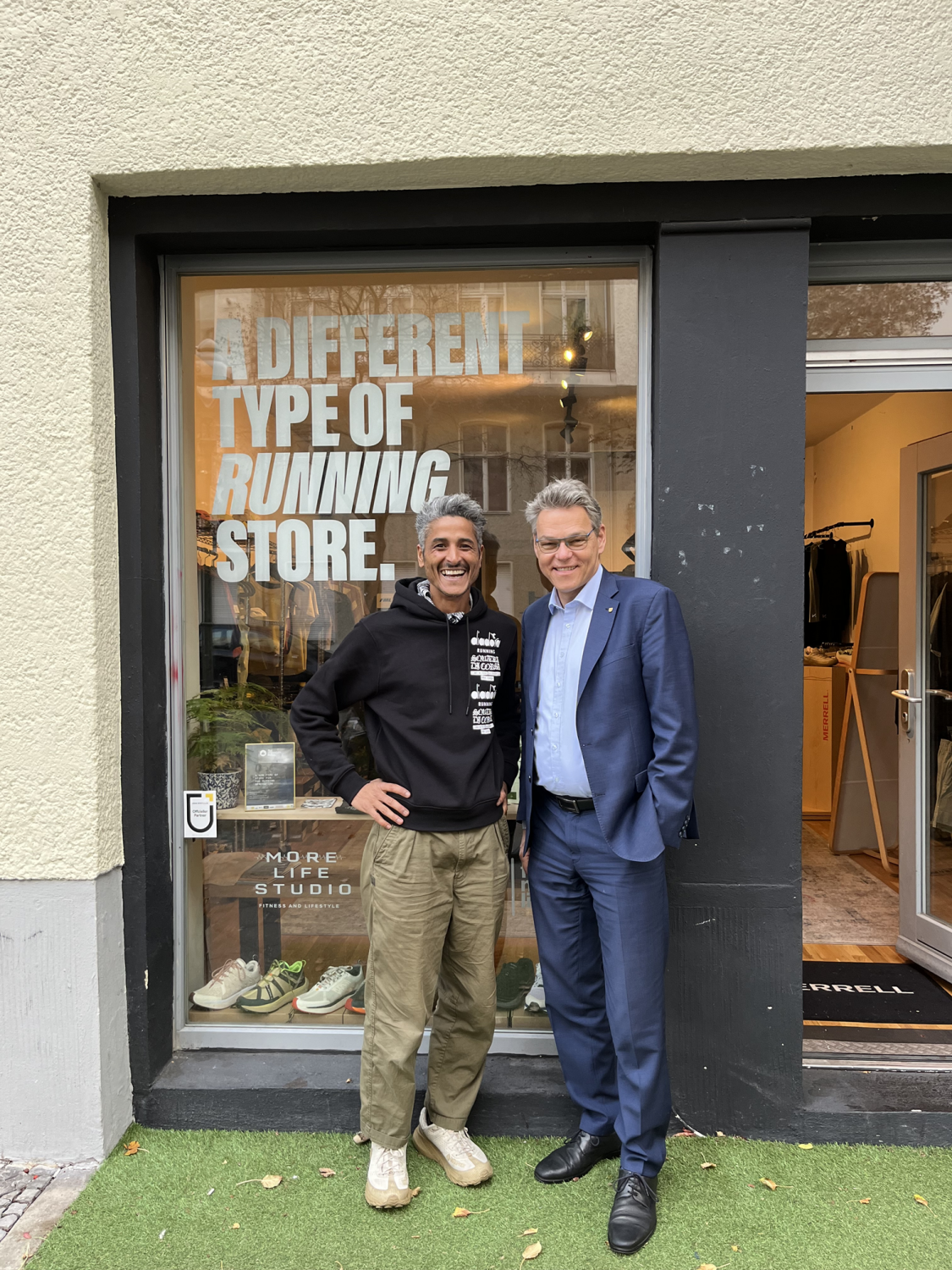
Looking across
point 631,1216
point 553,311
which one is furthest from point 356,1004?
point 553,311

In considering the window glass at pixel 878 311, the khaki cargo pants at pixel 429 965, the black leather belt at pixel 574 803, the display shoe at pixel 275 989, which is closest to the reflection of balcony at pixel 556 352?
the window glass at pixel 878 311

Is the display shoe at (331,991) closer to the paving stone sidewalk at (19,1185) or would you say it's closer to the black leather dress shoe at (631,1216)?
the paving stone sidewalk at (19,1185)

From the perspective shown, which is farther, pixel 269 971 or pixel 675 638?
pixel 269 971

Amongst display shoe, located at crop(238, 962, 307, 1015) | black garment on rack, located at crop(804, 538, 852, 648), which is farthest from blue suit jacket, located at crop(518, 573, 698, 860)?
black garment on rack, located at crop(804, 538, 852, 648)

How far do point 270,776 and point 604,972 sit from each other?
1.57 metres

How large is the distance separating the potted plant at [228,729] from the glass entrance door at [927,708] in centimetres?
324

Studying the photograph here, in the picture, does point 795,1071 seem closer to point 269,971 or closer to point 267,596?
point 269,971

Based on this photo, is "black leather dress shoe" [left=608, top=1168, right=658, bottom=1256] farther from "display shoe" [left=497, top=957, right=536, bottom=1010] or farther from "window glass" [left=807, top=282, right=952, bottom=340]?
"window glass" [left=807, top=282, right=952, bottom=340]

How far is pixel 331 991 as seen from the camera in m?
3.44

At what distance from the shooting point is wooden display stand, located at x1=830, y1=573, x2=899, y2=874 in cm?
631

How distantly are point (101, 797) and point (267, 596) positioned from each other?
98cm

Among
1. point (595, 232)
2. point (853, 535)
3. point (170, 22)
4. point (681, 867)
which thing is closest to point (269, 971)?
point (681, 867)

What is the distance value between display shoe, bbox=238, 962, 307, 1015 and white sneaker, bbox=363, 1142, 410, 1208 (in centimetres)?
85

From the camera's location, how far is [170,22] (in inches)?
111
